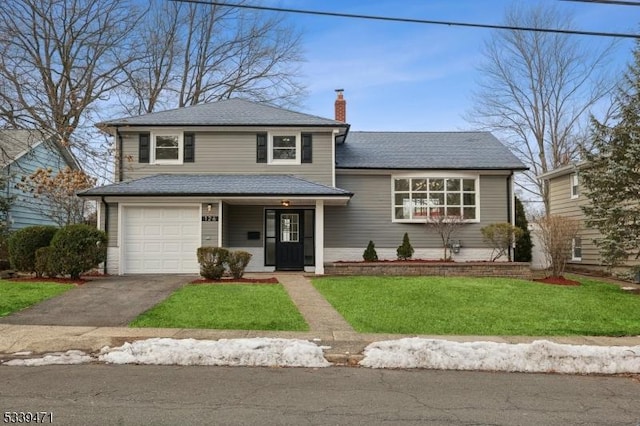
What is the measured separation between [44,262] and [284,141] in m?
8.68

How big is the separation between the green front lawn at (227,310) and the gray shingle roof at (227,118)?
7252 mm

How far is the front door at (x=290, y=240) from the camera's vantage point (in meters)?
19.1

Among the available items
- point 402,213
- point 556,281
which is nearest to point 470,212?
point 402,213

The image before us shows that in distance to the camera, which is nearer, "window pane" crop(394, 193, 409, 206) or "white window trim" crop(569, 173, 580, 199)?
"window pane" crop(394, 193, 409, 206)

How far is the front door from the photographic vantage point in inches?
752

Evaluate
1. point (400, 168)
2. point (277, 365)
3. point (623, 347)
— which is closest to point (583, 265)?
point (400, 168)

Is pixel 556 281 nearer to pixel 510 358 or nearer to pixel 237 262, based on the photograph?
pixel 237 262

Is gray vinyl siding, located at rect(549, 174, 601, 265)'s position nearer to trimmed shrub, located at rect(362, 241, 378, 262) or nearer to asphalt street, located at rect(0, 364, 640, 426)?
trimmed shrub, located at rect(362, 241, 378, 262)

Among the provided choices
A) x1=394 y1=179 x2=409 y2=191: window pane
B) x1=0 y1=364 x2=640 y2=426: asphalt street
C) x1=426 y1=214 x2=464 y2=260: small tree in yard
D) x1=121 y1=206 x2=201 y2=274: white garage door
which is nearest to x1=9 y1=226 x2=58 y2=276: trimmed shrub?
x1=121 y1=206 x2=201 y2=274: white garage door

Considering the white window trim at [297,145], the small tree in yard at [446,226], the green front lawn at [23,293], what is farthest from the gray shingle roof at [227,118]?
the green front lawn at [23,293]

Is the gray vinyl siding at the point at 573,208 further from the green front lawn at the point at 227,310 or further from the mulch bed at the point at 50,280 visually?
the mulch bed at the point at 50,280

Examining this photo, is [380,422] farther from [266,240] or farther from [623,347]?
[266,240]

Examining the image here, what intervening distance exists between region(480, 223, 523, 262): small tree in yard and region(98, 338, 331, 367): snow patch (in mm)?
11994

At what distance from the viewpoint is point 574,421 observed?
523cm
